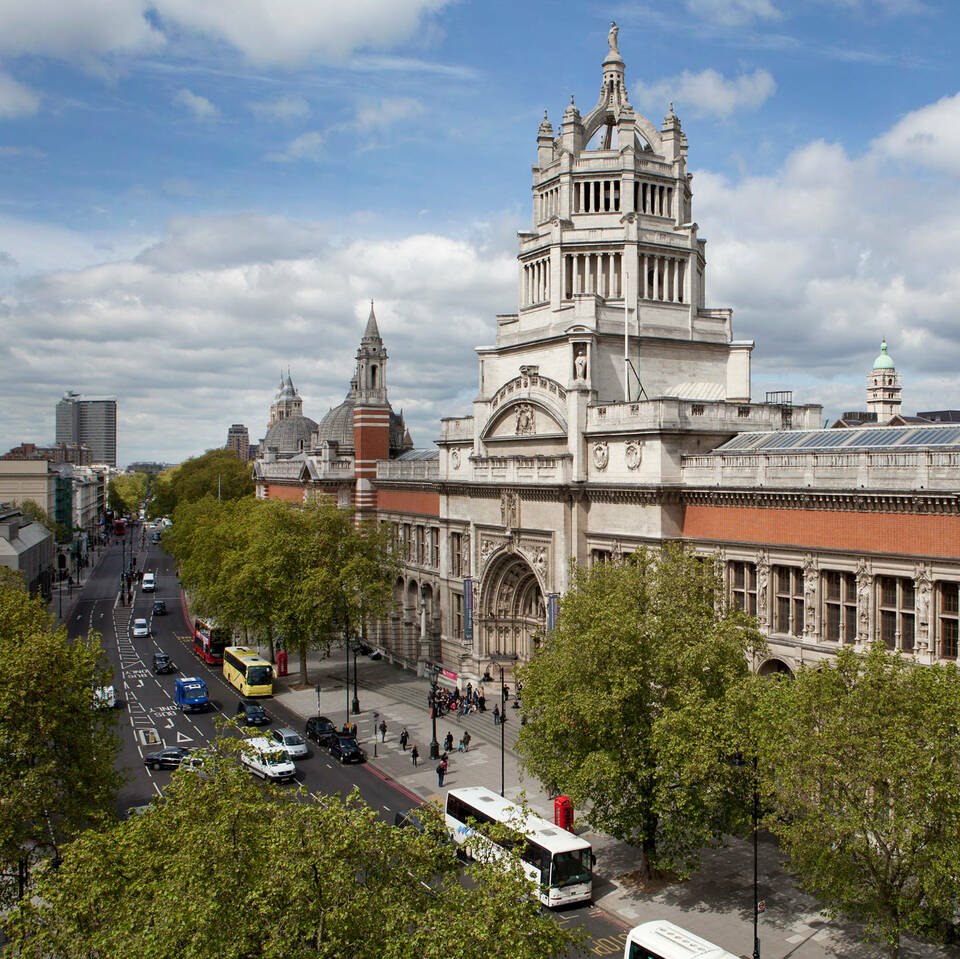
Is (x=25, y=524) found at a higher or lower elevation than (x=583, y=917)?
higher

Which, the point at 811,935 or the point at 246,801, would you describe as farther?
the point at 811,935

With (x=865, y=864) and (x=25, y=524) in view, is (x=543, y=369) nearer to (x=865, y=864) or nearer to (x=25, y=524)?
(x=865, y=864)

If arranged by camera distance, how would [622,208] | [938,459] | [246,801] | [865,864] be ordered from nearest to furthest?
1. [246,801]
2. [865,864]
3. [938,459]
4. [622,208]

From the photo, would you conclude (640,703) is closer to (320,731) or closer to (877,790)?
(877,790)

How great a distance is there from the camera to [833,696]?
23.0 m

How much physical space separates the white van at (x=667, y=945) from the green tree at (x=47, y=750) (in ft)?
47.9

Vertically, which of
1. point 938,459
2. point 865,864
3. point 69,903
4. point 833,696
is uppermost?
point 938,459

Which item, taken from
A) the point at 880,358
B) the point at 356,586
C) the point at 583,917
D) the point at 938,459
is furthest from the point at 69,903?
the point at 880,358

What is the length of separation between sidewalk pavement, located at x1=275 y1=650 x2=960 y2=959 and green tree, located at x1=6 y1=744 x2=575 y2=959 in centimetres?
836

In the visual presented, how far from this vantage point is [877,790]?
70.7 ft

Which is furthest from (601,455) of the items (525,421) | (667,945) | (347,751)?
(667,945)

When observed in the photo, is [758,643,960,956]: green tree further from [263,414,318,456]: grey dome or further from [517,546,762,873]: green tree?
[263,414,318,456]: grey dome

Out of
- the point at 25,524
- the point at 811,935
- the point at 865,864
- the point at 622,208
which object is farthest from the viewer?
the point at 25,524

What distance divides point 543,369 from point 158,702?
3125cm
